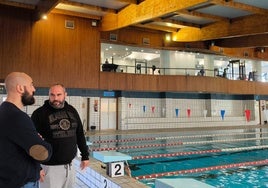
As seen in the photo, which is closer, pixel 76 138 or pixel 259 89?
pixel 76 138

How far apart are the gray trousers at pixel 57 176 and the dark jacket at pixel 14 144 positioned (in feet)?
3.01

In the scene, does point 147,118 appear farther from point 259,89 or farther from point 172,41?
point 259,89

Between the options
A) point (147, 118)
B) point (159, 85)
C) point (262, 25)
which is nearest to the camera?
point (262, 25)

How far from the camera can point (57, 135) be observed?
8.22 feet

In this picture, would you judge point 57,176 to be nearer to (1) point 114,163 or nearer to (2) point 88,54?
(1) point 114,163

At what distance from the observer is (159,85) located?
14086mm

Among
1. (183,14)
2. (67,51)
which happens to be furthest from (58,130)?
(67,51)

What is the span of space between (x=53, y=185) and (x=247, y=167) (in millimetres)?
5246

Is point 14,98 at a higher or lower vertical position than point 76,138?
higher

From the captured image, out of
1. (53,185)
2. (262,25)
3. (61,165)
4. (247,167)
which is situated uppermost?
(262,25)

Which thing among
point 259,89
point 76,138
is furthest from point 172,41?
point 76,138

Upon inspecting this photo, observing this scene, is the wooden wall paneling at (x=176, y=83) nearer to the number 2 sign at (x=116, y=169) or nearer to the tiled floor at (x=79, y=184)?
the tiled floor at (x=79, y=184)

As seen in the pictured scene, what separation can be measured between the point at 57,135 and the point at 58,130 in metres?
0.05

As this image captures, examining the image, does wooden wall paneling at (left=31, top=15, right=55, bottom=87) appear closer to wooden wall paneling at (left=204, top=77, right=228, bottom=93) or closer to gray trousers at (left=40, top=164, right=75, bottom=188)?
wooden wall paneling at (left=204, top=77, right=228, bottom=93)
